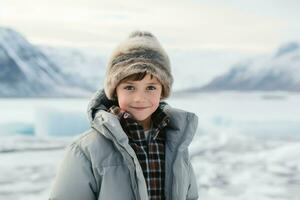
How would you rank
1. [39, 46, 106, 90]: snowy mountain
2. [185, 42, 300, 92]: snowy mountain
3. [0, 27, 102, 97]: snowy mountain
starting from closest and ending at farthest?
1. [0, 27, 102, 97]: snowy mountain
2. [39, 46, 106, 90]: snowy mountain
3. [185, 42, 300, 92]: snowy mountain

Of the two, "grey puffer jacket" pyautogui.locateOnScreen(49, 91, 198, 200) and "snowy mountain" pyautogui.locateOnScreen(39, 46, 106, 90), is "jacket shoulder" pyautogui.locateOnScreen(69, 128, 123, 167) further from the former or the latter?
"snowy mountain" pyautogui.locateOnScreen(39, 46, 106, 90)

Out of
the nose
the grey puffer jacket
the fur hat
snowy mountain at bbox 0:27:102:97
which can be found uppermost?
snowy mountain at bbox 0:27:102:97

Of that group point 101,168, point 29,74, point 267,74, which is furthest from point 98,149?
point 267,74

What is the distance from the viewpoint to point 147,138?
1.20m

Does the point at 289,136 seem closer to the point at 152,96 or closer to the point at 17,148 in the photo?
the point at 17,148

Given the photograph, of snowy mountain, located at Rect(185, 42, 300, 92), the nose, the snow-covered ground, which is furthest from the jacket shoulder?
snowy mountain, located at Rect(185, 42, 300, 92)

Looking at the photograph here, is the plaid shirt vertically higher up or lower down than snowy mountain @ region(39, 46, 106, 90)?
lower down

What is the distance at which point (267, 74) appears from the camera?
3.97 meters

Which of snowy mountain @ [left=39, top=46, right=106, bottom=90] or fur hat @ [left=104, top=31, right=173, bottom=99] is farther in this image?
snowy mountain @ [left=39, top=46, right=106, bottom=90]

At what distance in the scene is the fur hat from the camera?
1142mm

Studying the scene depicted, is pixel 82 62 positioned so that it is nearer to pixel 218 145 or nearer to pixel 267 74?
pixel 218 145

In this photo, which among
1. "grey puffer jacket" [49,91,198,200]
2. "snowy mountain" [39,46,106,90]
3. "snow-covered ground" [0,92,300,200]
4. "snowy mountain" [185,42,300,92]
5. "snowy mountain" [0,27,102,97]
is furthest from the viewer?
"snowy mountain" [185,42,300,92]

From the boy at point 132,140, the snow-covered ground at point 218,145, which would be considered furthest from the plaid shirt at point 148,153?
the snow-covered ground at point 218,145

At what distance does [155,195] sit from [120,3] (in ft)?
8.38
